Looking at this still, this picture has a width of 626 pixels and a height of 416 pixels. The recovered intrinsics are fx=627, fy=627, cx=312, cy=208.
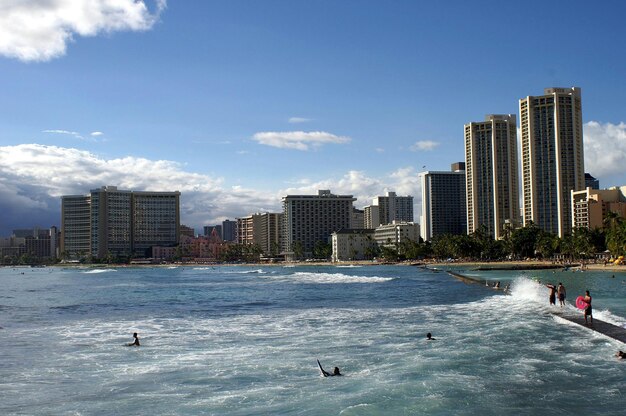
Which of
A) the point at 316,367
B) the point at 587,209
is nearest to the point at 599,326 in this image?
the point at 316,367

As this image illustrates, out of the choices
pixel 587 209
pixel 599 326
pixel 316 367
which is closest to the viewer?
pixel 316 367

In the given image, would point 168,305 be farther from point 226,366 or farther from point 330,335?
point 226,366

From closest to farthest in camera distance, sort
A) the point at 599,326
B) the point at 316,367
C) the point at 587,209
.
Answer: the point at 316,367
the point at 599,326
the point at 587,209

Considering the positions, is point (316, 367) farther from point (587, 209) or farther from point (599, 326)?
point (587, 209)

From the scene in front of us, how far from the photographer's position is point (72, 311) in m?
55.2

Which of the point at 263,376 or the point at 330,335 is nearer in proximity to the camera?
the point at 263,376

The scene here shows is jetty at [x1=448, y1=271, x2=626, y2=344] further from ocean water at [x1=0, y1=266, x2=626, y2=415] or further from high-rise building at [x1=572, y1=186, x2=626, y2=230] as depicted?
A: high-rise building at [x1=572, y1=186, x2=626, y2=230]

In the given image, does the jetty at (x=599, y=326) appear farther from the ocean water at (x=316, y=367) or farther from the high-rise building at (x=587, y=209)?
the high-rise building at (x=587, y=209)

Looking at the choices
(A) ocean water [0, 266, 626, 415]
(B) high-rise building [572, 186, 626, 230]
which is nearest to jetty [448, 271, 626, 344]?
(A) ocean water [0, 266, 626, 415]

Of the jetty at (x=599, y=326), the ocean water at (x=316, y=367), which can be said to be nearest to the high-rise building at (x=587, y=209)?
the ocean water at (x=316, y=367)

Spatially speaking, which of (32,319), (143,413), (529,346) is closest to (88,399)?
(143,413)

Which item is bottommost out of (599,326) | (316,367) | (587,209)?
(316,367)

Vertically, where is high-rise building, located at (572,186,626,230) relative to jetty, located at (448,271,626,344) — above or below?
above

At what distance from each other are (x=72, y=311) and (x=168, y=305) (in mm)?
9040
